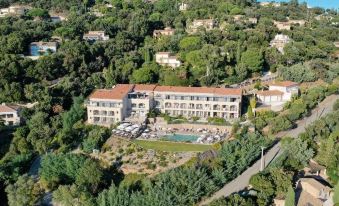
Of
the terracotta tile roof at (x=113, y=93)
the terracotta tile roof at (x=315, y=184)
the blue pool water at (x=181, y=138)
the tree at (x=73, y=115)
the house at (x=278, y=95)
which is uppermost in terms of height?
the terracotta tile roof at (x=113, y=93)

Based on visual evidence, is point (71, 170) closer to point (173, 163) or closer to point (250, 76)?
point (173, 163)

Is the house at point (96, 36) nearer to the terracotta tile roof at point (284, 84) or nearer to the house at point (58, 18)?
the house at point (58, 18)

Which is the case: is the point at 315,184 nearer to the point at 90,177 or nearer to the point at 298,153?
the point at 298,153

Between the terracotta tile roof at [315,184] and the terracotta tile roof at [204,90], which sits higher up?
the terracotta tile roof at [204,90]

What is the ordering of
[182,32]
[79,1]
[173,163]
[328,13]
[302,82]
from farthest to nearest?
[328,13] → [79,1] → [182,32] → [302,82] → [173,163]

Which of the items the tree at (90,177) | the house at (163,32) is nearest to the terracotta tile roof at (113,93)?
the tree at (90,177)

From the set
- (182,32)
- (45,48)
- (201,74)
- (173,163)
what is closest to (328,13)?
(182,32)
